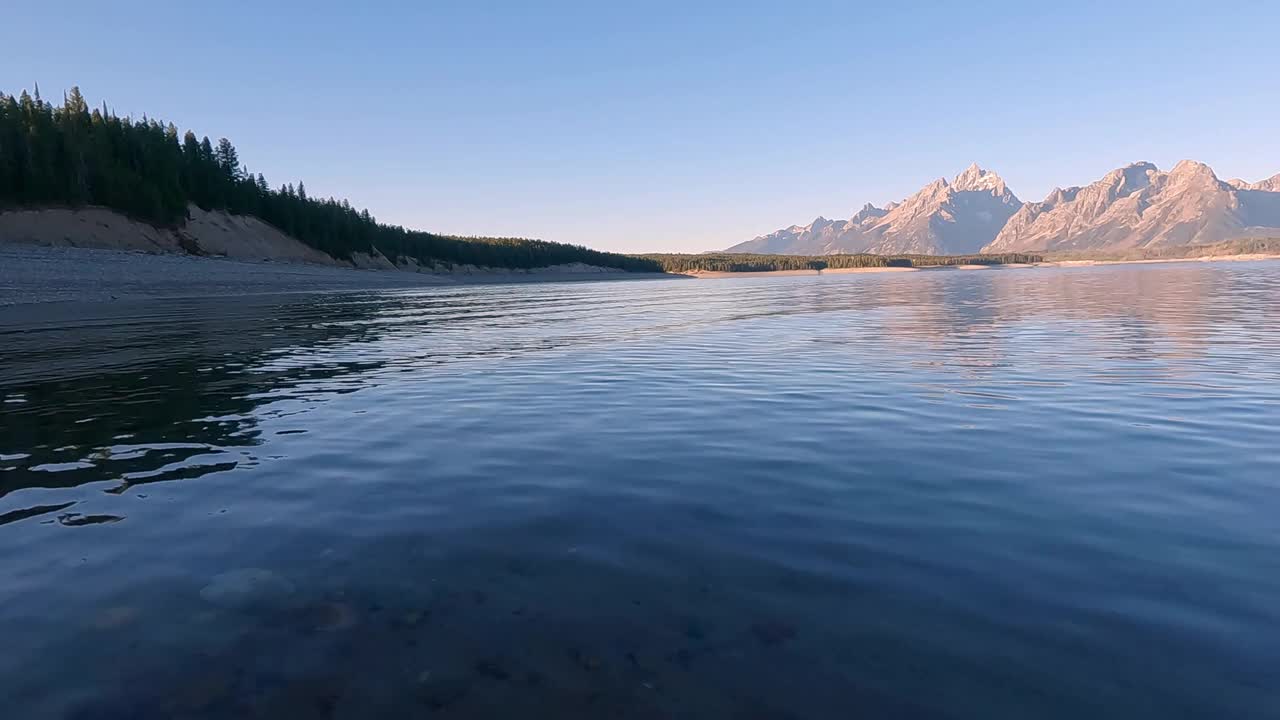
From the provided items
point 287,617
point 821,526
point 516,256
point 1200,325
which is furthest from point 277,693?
point 516,256

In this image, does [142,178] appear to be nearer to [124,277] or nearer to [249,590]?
[124,277]

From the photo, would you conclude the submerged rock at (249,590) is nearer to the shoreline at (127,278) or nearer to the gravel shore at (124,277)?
the shoreline at (127,278)

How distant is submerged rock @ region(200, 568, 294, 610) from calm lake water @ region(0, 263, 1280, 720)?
4 cm

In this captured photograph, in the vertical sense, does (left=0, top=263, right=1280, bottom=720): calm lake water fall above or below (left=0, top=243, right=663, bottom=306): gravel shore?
below

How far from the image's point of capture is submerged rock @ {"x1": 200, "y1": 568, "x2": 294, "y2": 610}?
5672mm

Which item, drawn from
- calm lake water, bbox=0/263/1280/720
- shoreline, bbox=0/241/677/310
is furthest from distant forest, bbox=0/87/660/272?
calm lake water, bbox=0/263/1280/720

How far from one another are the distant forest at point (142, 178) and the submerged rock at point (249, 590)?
96603 mm

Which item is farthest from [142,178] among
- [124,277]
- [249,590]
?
[249,590]

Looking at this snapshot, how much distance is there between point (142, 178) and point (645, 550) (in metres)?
121

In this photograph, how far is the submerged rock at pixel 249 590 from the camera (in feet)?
18.6

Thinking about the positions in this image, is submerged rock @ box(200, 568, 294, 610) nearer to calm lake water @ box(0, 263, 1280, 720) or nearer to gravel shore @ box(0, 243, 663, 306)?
calm lake water @ box(0, 263, 1280, 720)

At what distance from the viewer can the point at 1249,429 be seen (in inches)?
459

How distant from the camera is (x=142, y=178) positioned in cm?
9700

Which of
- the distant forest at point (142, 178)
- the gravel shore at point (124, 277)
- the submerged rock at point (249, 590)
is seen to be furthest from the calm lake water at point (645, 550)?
the distant forest at point (142, 178)
